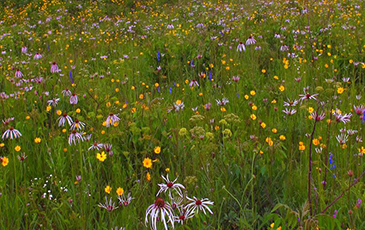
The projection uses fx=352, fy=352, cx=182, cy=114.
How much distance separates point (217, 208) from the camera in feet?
5.16

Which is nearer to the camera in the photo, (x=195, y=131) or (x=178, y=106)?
(x=195, y=131)

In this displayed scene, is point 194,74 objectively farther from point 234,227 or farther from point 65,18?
point 65,18

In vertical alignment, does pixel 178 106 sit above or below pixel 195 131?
below

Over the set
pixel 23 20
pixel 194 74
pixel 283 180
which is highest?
pixel 283 180

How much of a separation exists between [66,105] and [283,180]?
205 cm

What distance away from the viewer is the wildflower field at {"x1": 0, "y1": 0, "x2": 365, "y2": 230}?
1611mm

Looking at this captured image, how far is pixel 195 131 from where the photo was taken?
1.72 meters

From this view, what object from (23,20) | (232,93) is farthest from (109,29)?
(232,93)

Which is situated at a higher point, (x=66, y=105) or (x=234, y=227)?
(x=234, y=227)

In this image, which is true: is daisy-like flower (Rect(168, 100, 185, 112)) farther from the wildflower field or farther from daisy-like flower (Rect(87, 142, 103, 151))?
daisy-like flower (Rect(87, 142, 103, 151))

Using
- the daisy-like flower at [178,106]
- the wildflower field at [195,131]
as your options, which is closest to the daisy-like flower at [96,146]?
the wildflower field at [195,131]

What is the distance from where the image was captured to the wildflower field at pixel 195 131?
161cm

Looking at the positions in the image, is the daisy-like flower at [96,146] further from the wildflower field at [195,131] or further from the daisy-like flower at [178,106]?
the daisy-like flower at [178,106]

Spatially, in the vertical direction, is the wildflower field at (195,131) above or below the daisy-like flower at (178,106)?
below
